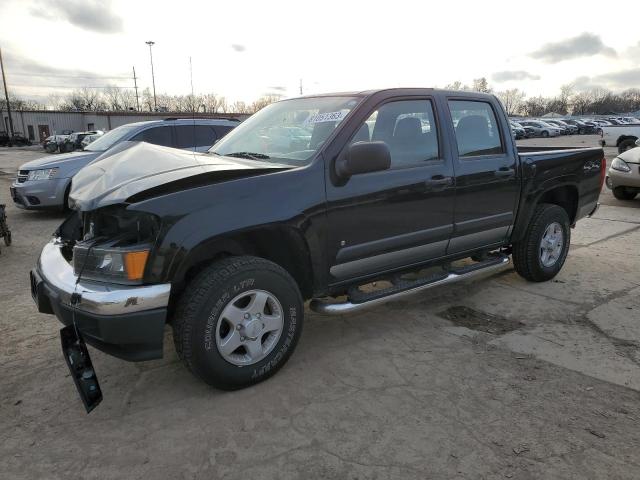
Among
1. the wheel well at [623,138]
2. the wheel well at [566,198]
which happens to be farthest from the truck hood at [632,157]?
the wheel well at [623,138]

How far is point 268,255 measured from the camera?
332cm

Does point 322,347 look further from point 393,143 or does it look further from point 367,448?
point 393,143

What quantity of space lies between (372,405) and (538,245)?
9.40 ft

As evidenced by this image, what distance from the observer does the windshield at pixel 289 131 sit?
349 cm

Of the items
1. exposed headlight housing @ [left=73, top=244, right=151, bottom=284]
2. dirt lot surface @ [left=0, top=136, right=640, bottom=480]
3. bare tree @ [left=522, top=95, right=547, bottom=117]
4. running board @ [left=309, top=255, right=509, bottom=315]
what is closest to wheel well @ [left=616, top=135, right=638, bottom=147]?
dirt lot surface @ [left=0, top=136, right=640, bottom=480]

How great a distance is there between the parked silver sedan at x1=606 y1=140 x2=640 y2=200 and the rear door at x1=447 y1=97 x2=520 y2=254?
21.3 ft

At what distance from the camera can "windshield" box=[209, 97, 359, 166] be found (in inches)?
A: 138

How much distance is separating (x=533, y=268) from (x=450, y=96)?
198 centimetres

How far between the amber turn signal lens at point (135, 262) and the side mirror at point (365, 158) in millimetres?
1367

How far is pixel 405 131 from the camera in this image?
12.6ft

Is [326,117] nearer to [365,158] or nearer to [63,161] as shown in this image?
[365,158]

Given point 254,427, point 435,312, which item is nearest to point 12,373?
point 254,427

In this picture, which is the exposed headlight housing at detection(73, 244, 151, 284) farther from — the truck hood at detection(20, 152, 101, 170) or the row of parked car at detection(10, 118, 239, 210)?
the truck hood at detection(20, 152, 101, 170)

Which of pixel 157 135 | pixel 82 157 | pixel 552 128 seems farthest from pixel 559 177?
pixel 552 128
